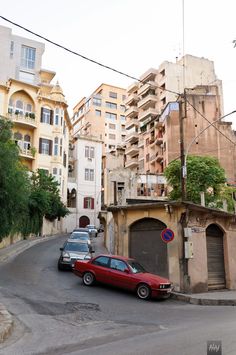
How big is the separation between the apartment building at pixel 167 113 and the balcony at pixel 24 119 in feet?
52.4

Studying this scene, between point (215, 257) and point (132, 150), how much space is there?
49.5m

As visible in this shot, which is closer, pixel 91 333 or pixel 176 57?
pixel 91 333

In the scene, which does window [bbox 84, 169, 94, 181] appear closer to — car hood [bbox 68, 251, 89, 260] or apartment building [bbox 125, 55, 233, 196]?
apartment building [bbox 125, 55, 233, 196]

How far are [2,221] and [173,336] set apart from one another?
16615mm

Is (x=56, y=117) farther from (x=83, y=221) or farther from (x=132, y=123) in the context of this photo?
(x=132, y=123)

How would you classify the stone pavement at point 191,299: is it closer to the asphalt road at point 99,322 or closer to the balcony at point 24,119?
the asphalt road at point 99,322

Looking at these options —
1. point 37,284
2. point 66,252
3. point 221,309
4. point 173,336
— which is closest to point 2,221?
point 66,252

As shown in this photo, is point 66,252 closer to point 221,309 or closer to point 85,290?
point 85,290

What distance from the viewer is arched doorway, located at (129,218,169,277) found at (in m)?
18.9

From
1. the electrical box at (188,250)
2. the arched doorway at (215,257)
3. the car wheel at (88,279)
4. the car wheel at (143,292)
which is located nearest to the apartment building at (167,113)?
the arched doorway at (215,257)

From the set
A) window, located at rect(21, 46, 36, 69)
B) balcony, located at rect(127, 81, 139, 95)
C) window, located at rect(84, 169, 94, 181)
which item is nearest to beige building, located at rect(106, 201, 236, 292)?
window, located at rect(21, 46, 36, 69)

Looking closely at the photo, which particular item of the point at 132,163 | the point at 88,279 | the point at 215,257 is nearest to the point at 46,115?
the point at 132,163

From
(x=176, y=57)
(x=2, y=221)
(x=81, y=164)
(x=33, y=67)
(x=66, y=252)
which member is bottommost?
(x=66, y=252)

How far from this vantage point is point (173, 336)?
28.5 ft
